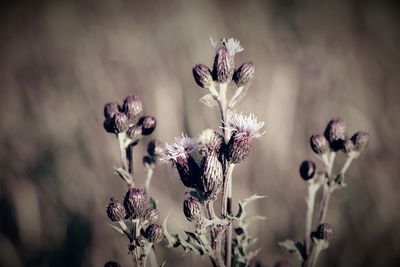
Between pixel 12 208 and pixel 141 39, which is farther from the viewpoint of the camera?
pixel 141 39

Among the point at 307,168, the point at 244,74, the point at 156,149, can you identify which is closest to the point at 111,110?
the point at 156,149

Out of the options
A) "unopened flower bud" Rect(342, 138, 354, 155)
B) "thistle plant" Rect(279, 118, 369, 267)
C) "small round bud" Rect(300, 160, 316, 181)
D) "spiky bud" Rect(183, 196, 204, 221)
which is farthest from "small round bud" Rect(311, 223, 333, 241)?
"spiky bud" Rect(183, 196, 204, 221)

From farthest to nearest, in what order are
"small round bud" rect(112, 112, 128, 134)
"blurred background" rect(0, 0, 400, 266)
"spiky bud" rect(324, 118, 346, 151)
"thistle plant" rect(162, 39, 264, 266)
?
"blurred background" rect(0, 0, 400, 266) < "spiky bud" rect(324, 118, 346, 151) < "small round bud" rect(112, 112, 128, 134) < "thistle plant" rect(162, 39, 264, 266)

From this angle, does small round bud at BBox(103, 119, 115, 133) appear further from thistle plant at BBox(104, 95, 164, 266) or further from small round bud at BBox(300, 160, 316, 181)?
small round bud at BBox(300, 160, 316, 181)

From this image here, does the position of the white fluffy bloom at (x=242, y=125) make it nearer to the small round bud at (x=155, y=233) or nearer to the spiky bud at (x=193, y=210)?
the spiky bud at (x=193, y=210)

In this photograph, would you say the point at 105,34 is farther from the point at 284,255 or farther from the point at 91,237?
the point at 284,255

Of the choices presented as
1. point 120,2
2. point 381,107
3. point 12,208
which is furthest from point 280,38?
point 12,208

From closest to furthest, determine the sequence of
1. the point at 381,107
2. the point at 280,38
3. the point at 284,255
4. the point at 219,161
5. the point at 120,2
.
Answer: the point at 219,161 < the point at 284,255 < the point at 381,107 < the point at 280,38 < the point at 120,2
